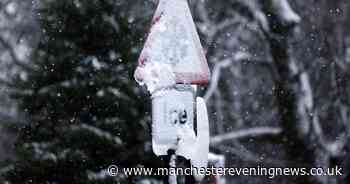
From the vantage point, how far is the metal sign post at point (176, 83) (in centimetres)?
524

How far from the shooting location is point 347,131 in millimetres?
14930

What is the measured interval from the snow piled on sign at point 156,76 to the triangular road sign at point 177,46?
1.3 inches

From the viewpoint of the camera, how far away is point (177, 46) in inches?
217

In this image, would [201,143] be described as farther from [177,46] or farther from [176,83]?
[177,46]

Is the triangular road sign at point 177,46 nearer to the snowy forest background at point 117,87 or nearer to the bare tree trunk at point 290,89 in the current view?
the snowy forest background at point 117,87

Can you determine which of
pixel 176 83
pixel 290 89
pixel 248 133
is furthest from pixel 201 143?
pixel 248 133

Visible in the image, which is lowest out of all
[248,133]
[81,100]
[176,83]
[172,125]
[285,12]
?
[172,125]

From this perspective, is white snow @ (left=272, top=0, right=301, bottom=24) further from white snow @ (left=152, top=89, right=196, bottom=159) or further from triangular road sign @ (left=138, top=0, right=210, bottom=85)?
white snow @ (left=152, top=89, right=196, bottom=159)

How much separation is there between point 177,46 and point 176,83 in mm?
334

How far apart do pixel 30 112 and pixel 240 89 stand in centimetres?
1360

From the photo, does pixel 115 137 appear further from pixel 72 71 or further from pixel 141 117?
pixel 72 71

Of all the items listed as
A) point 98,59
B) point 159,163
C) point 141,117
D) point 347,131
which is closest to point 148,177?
point 159,163

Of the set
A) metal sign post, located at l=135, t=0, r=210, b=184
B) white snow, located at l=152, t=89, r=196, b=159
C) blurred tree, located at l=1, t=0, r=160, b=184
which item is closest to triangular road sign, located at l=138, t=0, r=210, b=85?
metal sign post, located at l=135, t=0, r=210, b=184

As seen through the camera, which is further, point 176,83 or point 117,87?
point 117,87
